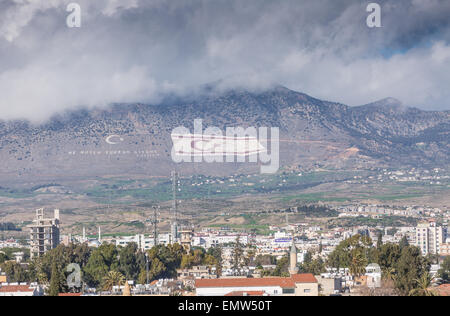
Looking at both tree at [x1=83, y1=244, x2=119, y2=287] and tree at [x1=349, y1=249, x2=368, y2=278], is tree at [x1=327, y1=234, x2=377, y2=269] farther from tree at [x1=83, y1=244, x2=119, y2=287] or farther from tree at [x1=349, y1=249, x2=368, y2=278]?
tree at [x1=83, y1=244, x2=119, y2=287]

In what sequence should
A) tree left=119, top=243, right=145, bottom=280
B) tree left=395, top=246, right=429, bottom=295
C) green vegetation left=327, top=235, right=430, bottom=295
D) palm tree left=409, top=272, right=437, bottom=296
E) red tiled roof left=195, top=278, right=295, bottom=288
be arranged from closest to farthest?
red tiled roof left=195, top=278, right=295, bottom=288 < palm tree left=409, top=272, right=437, bottom=296 < tree left=395, top=246, right=429, bottom=295 < green vegetation left=327, top=235, right=430, bottom=295 < tree left=119, top=243, right=145, bottom=280

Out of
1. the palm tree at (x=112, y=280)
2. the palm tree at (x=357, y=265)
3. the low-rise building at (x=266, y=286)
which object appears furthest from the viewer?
the palm tree at (x=112, y=280)

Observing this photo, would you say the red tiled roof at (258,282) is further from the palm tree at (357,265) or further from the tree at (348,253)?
the tree at (348,253)

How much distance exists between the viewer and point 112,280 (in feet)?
89.9

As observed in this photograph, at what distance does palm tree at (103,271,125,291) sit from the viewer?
26.7m

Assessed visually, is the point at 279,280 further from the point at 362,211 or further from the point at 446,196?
the point at 446,196

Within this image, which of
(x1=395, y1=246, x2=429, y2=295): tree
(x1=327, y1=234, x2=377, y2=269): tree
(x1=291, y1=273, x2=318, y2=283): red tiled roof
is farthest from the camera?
(x1=327, y1=234, x2=377, y2=269): tree

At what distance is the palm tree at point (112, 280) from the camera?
2674 cm

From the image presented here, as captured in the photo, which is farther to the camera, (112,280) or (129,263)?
A: (129,263)

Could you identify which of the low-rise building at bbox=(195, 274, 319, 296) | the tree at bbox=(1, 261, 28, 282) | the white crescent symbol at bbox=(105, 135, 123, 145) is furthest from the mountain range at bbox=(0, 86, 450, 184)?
the low-rise building at bbox=(195, 274, 319, 296)

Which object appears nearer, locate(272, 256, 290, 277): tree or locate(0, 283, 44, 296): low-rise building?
locate(0, 283, 44, 296): low-rise building

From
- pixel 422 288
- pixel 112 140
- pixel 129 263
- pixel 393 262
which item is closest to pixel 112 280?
pixel 129 263

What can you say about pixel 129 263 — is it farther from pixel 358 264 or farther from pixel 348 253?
pixel 358 264

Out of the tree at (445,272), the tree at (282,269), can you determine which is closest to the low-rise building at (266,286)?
the tree at (282,269)
